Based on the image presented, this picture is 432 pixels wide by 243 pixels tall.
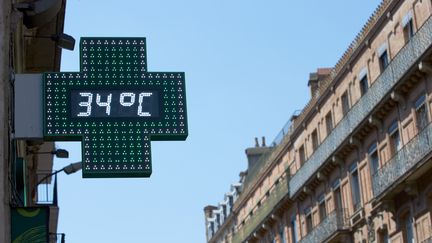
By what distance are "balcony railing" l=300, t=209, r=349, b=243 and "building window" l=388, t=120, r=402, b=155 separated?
238 inches

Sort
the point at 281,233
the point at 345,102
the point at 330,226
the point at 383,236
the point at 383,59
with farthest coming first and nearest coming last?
the point at 281,233 → the point at 330,226 → the point at 345,102 → the point at 383,236 → the point at 383,59

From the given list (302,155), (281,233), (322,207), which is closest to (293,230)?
(281,233)

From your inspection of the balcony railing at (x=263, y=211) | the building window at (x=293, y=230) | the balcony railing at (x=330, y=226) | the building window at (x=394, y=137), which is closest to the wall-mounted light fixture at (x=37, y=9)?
the building window at (x=394, y=137)

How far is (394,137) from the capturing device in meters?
34.5

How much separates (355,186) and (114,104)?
27.8 m

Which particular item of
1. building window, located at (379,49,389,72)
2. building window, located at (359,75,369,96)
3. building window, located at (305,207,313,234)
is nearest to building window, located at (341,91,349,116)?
building window, located at (359,75,369,96)

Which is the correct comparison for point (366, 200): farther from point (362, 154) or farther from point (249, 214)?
point (249, 214)

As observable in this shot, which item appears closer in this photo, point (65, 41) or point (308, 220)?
point (65, 41)

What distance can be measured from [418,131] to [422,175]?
1429mm

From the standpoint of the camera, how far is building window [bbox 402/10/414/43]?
32.5 meters

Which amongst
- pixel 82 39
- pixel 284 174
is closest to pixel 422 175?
pixel 284 174

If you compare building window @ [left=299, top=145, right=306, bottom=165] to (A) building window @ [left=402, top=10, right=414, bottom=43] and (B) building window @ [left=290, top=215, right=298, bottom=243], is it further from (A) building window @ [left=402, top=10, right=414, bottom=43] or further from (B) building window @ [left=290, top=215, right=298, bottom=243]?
(A) building window @ [left=402, top=10, right=414, bottom=43]

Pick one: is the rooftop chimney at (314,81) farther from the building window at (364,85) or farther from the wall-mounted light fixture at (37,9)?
the wall-mounted light fixture at (37,9)

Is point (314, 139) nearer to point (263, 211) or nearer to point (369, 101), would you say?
point (369, 101)
